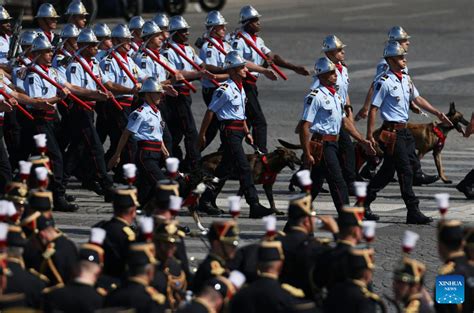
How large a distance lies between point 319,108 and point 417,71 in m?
14.1

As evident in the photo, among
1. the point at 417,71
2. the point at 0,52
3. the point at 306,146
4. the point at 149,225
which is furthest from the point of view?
the point at 417,71

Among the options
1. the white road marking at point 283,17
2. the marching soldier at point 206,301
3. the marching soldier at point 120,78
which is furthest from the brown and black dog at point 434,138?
the white road marking at point 283,17

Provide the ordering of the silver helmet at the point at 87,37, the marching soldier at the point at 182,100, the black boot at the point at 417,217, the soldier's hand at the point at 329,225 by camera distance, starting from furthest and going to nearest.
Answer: the marching soldier at the point at 182,100
the silver helmet at the point at 87,37
the black boot at the point at 417,217
the soldier's hand at the point at 329,225

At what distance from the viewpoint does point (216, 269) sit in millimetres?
12086

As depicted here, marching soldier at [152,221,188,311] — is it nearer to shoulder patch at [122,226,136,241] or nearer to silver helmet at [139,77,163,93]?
shoulder patch at [122,226,136,241]

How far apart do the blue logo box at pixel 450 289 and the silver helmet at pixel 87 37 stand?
9152mm

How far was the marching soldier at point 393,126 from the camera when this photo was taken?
19.0m

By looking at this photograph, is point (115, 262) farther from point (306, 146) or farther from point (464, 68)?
point (464, 68)

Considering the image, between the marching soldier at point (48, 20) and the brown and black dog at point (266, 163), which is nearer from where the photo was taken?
the brown and black dog at point (266, 163)

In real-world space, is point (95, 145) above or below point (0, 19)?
below

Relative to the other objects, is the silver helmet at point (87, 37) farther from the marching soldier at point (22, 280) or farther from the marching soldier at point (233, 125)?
the marching soldier at point (22, 280)

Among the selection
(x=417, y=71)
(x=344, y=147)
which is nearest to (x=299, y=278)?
(x=344, y=147)

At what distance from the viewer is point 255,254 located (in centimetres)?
1273

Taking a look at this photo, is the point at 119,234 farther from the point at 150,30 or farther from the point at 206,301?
the point at 150,30
